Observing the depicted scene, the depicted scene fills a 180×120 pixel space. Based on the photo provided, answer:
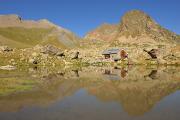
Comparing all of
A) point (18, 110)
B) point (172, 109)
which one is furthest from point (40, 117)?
point (172, 109)

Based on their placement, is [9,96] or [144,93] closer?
[9,96]

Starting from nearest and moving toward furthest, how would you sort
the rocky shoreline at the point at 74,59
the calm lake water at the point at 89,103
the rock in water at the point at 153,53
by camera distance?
the calm lake water at the point at 89,103 < the rocky shoreline at the point at 74,59 < the rock in water at the point at 153,53

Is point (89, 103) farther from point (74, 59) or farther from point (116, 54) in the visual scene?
point (116, 54)

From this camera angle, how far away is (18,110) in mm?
25500

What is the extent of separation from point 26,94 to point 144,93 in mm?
14368

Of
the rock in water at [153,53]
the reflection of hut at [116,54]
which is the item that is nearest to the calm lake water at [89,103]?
the rock in water at [153,53]

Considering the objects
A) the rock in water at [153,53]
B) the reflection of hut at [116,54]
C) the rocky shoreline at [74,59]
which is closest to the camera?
the rocky shoreline at [74,59]

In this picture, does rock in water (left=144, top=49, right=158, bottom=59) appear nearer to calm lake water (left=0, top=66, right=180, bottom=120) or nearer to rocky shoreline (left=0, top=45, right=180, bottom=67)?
rocky shoreline (left=0, top=45, right=180, bottom=67)

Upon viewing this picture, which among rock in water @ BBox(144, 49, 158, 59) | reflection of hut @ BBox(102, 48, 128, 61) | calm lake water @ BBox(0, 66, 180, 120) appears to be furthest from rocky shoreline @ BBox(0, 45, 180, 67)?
calm lake water @ BBox(0, 66, 180, 120)

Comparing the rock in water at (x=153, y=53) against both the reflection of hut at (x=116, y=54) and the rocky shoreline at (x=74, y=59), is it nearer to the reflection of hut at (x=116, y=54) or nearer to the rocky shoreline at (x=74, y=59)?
the rocky shoreline at (x=74, y=59)

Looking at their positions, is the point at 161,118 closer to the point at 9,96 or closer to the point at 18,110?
the point at 18,110

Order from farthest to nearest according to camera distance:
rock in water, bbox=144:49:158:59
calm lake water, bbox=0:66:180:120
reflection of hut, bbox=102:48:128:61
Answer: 1. reflection of hut, bbox=102:48:128:61
2. rock in water, bbox=144:49:158:59
3. calm lake water, bbox=0:66:180:120

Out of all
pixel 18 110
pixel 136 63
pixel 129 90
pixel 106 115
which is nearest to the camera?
pixel 106 115

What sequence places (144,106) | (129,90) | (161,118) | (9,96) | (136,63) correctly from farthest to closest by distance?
(136,63)
(129,90)
(9,96)
(144,106)
(161,118)
